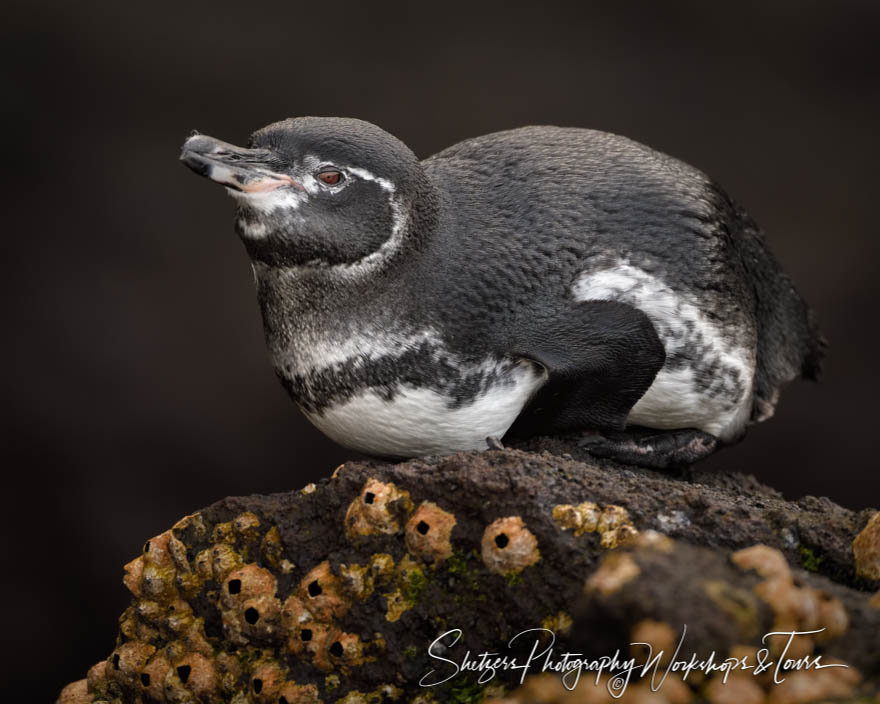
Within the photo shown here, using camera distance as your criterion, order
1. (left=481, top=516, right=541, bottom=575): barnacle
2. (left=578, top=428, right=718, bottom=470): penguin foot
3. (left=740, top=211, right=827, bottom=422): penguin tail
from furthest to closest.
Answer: (left=740, top=211, right=827, bottom=422): penguin tail → (left=578, top=428, right=718, bottom=470): penguin foot → (left=481, top=516, right=541, bottom=575): barnacle

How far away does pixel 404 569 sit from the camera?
1375 millimetres

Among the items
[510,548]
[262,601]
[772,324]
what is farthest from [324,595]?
[772,324]

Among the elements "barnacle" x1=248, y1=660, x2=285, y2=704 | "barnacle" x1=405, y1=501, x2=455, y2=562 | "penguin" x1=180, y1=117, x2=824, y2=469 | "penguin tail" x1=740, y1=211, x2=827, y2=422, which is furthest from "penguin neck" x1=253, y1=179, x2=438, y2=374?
"penguin tail" x1=740, y1=211, x2=827, y2=422

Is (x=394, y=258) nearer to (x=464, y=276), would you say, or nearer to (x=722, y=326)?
(x=464, y=276)

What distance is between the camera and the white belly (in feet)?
5.37

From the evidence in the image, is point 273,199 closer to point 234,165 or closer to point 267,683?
point 234,165

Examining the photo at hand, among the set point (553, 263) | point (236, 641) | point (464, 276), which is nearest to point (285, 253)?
point (464, 276)

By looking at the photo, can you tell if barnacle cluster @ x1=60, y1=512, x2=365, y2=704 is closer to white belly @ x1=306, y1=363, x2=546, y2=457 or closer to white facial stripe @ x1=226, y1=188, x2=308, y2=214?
white belly @ x1=306, y1=363, x2=546, y2=457

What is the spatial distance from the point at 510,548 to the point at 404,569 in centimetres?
15

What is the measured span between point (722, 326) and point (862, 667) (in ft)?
2.52

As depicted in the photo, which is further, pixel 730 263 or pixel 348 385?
pixel 730 263

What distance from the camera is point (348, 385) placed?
1630 mm

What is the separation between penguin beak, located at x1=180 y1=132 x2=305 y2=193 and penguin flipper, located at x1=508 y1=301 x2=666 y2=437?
0.41 metres

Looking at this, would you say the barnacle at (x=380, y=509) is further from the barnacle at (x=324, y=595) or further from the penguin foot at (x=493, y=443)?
the penguin foot at (x=493, y=443)
